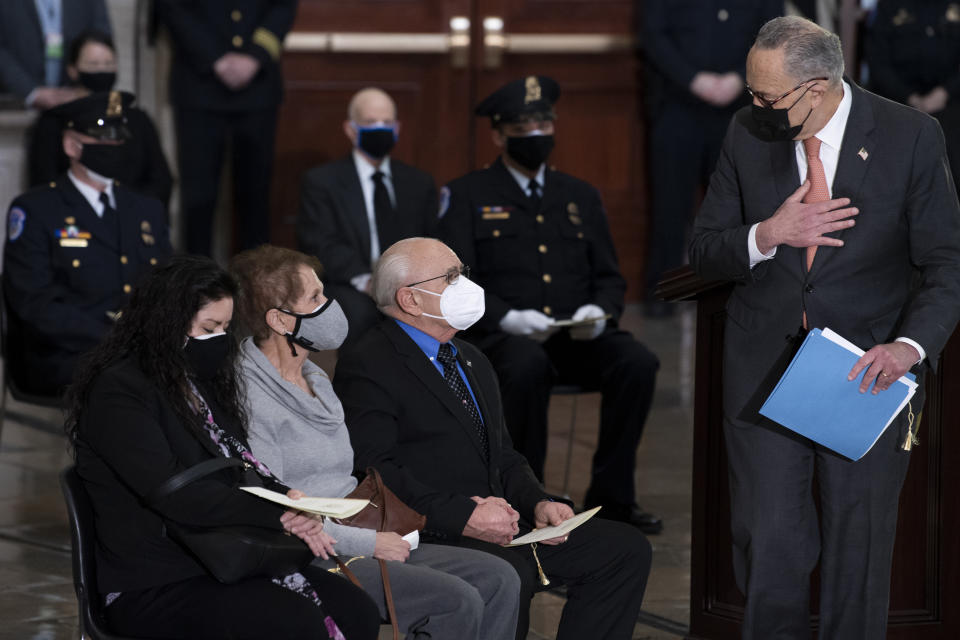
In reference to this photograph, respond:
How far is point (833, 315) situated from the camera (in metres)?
3.04

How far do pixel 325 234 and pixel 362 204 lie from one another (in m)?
0.21

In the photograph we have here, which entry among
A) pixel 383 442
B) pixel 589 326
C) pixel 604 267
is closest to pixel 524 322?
pixel 589 326

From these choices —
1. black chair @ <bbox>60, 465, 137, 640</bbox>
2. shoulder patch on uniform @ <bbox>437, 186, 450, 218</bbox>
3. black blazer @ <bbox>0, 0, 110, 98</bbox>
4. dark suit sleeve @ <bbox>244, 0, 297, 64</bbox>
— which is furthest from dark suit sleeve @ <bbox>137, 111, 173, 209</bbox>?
black chair @ <bbox>60, 465, 137, 640</bbox>

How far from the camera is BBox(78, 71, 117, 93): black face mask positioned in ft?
20.1

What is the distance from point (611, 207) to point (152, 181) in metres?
2.79

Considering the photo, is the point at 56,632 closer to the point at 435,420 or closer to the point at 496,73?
the point at 435,420

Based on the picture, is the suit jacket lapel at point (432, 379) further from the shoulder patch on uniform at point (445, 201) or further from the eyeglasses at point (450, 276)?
the shoulder patch on uniform at point (445, 201)

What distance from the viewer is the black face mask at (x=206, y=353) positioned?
289 cm

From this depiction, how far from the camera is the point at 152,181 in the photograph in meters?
6.13

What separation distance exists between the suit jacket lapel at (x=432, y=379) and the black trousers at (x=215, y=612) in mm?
646

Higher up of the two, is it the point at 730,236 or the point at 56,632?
the point at 730,236

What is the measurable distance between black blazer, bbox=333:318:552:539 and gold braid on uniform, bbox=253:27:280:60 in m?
3.87

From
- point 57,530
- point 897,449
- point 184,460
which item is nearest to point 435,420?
point 184,460

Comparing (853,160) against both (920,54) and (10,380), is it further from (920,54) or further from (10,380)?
(920,54)
